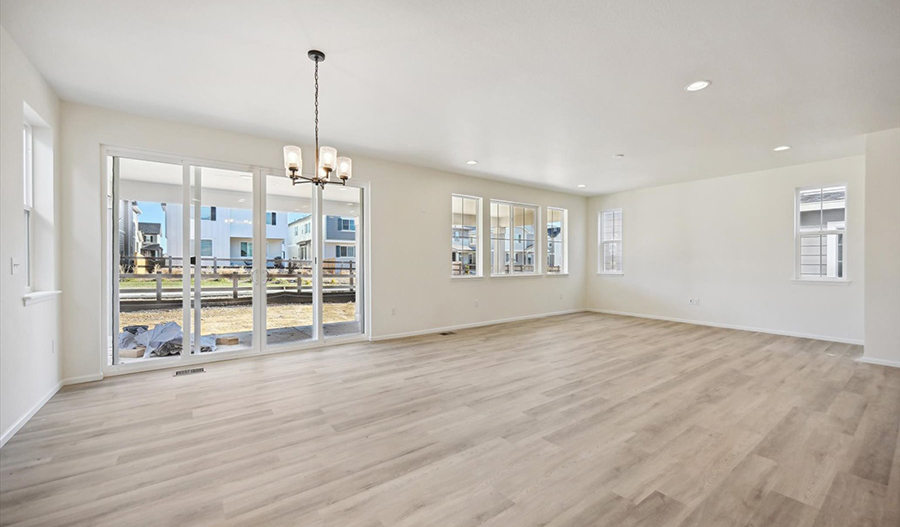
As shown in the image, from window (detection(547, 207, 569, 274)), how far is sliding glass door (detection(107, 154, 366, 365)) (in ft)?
15.5

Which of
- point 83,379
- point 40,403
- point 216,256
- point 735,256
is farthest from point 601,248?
point 40,403

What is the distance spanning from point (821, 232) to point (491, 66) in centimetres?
612

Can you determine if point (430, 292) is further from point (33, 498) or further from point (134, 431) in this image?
point (33, 498)

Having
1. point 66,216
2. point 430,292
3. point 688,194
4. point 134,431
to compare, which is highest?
point 688,194

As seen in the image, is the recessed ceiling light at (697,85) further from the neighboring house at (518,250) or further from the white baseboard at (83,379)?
the white baseboard at (83,379)

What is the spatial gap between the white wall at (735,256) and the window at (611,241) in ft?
0.72

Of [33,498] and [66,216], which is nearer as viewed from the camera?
[33,498]

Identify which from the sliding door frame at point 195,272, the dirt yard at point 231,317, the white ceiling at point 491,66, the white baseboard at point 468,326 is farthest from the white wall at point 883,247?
the dirt yard at point 231,317

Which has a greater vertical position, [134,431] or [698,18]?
[698,18]

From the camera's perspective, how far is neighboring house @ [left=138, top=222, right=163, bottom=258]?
13.8 ft

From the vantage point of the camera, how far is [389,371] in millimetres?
4078

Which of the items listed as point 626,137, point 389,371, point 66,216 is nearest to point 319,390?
point 389,371

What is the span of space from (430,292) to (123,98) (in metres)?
4.41

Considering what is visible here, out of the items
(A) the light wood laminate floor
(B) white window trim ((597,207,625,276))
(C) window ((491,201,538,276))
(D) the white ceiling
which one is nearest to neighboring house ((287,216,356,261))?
(D) the white ceiling
